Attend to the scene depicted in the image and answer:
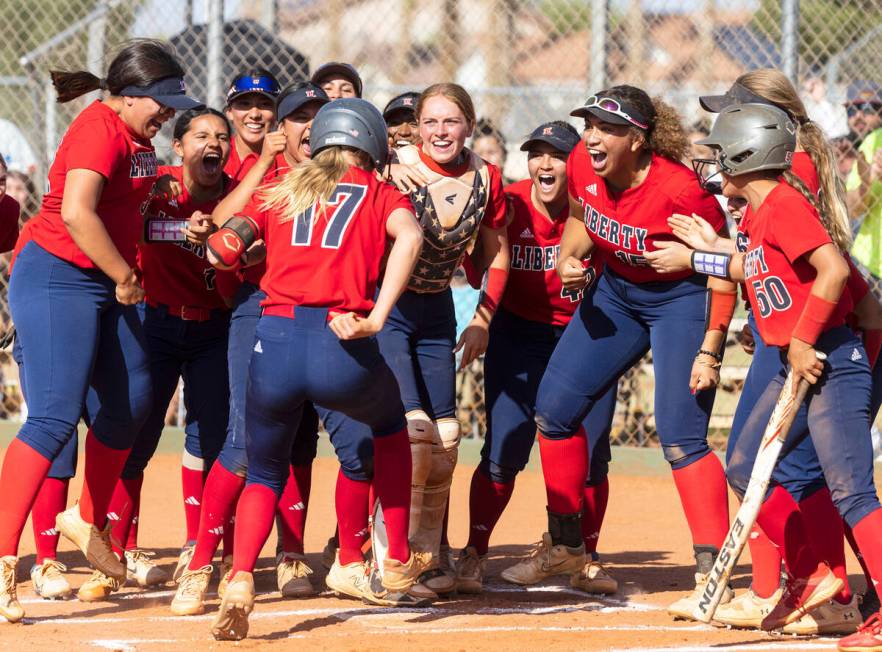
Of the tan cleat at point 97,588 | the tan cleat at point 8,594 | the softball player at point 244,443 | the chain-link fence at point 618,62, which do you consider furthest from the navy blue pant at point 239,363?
the chain-link fence at point 618,62

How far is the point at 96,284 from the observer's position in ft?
17.0

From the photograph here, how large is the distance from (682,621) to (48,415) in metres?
A: 2.56

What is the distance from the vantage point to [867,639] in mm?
4453

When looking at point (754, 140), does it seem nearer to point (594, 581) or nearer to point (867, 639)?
point (867, 639)

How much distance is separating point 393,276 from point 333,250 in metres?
0.24

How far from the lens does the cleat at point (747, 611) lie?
5043 millimetres

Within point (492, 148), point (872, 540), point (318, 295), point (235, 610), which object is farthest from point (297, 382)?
point (492, 148)

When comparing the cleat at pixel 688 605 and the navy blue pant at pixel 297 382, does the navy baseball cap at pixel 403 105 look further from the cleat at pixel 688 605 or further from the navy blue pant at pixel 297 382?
the cleat at pixel 688 605

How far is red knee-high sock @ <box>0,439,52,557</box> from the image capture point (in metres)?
4.91

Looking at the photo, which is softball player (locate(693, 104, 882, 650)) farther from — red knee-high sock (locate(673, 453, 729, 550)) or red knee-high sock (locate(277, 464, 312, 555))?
red knee-high sock (locate(277, 464, 312, 555))

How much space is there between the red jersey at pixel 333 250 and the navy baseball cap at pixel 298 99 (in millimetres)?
869

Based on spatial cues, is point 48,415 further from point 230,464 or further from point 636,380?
point 636,380

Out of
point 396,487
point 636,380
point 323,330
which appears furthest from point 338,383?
point 636,380

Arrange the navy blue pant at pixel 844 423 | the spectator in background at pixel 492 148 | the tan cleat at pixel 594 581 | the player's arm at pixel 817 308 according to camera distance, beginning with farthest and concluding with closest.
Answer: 1. the spectator in background at pixel 492 148
2. the tan cleat at pixel 594 581
3. the navy blue pant at pixel 844 423
4. the player's arm at pixel 817 308
